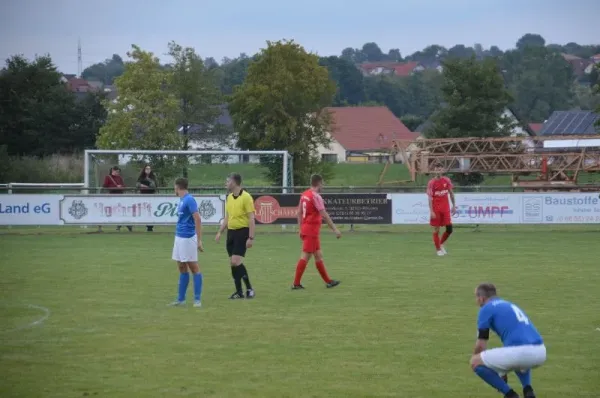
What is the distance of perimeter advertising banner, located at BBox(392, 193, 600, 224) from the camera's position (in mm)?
32625

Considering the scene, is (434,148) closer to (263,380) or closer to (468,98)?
(468,98)

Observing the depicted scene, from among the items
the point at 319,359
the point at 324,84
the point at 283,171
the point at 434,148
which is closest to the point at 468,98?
the point at 434,148

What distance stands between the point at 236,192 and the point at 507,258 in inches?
368

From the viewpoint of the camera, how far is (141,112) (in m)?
59.3

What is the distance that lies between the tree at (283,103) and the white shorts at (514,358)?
48.2 m

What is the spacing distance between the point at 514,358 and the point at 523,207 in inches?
978

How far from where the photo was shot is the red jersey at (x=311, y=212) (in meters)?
17.3

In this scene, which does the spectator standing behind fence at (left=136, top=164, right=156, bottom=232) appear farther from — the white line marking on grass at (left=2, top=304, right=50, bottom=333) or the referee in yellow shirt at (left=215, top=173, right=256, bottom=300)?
the white line marking on grass at (left=2, top=304, right=50, bottom=333)

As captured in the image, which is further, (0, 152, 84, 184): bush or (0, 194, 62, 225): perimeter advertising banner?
(0, 152, 84, 184): bush

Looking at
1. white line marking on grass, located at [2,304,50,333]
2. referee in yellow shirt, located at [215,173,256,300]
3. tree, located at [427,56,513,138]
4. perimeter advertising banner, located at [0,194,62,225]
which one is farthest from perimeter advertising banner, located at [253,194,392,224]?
tree, located at [427,56,513,138]

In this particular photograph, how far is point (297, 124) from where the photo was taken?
58938 mm

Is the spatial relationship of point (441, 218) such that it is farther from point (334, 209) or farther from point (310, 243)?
point (334, 209)

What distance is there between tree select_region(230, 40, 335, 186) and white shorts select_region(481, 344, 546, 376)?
48.2m

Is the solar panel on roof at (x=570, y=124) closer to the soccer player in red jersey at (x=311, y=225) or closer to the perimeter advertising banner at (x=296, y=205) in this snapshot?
the perimeter advertising banner at (x=296, y=205)
